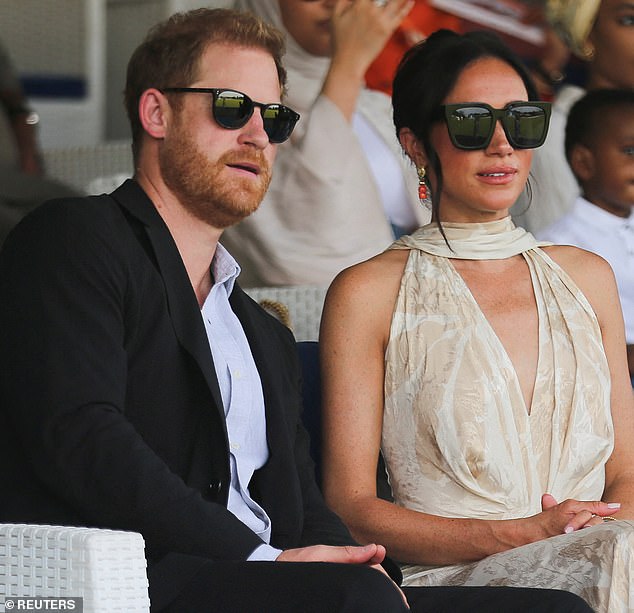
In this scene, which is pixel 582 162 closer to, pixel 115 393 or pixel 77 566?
pixel 115 393

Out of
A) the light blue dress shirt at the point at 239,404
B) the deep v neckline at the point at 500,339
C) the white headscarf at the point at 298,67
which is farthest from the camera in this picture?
the white headscarf at the point at 298,67

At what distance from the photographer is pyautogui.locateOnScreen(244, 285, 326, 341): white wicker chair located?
3.81 metres

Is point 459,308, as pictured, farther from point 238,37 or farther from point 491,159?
point 238,37

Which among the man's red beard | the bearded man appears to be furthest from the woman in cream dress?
the man's red beard

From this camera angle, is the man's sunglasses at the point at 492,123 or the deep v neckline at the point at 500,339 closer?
the deep v neckline at the point at 500,339

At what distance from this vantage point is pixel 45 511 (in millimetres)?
2324

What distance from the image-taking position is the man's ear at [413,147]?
3.35 m

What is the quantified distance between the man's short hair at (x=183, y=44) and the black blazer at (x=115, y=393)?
288 mm

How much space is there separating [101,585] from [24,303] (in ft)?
1.92

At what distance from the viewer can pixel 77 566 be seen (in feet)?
6.56

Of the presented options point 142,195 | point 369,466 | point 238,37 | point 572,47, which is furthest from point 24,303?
point 572,47

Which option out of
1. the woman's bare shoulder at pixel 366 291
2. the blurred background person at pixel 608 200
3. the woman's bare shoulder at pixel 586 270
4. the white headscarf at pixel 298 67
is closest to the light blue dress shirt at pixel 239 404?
the woman's bare shoulder at pixel 366 291

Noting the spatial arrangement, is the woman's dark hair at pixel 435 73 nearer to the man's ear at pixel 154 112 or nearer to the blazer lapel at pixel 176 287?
the man's ear at pixel 154 112

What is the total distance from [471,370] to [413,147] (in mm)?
639
